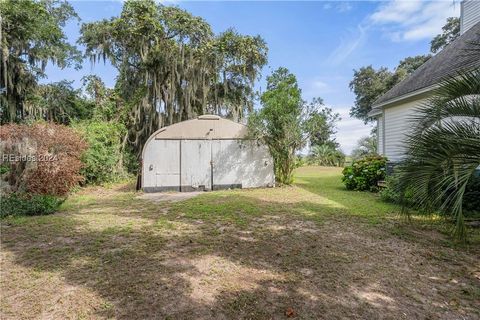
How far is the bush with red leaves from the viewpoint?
7438mm

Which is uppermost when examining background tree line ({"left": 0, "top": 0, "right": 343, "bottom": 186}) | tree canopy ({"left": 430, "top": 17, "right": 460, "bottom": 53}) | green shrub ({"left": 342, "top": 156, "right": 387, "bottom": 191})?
tree canopy ({"left": 430, "top": 17, "right": 460, "bottom": 53})

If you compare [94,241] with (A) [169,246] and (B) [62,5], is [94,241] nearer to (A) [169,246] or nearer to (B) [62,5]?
(A) [169,246]

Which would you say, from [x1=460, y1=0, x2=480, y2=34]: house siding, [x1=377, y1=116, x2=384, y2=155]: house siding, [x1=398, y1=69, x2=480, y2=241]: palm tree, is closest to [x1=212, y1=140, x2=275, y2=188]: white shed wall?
[x1=377, y1=116, x2=384, y2=155]: house siding

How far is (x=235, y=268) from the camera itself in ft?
10.8

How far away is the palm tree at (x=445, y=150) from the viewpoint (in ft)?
10.1

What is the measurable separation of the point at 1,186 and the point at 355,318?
902cm

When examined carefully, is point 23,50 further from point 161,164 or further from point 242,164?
point 242,164

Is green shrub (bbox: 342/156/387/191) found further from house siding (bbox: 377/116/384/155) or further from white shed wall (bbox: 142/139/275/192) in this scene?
white shed wall (bbox: 142/139/275/192)

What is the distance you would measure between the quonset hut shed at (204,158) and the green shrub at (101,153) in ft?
8.27

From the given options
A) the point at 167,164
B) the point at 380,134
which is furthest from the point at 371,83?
the point at 167,164

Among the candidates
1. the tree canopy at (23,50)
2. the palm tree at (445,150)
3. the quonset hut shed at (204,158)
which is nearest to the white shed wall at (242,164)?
the quonset hut shed at (204,158)

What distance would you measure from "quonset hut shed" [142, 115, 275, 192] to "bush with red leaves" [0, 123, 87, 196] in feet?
8.44

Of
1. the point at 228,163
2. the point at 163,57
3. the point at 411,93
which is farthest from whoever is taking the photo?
the point at 163,57

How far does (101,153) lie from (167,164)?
3.23m
